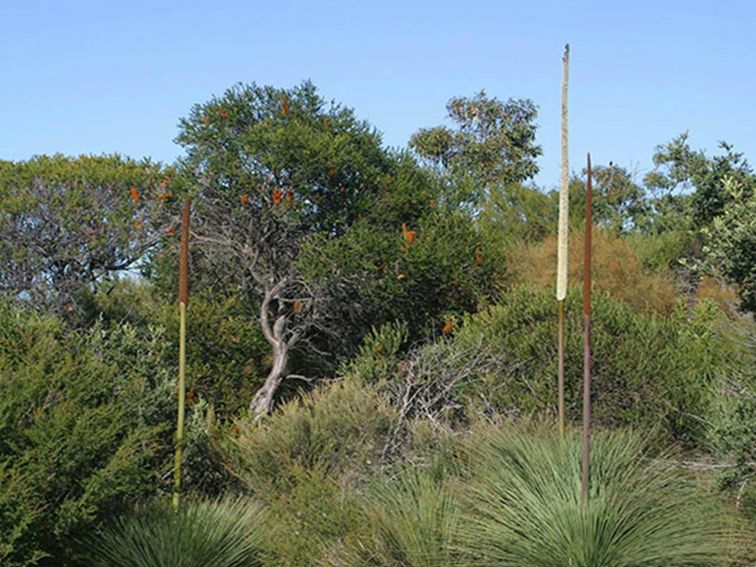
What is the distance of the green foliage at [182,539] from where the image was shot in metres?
9.27

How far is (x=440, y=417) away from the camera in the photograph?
14352mm

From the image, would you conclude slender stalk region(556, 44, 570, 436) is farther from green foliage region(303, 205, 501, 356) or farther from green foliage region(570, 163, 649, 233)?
green foliage region(570, 163, 649, 233)

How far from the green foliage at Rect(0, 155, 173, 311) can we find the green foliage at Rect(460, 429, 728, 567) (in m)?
12.2

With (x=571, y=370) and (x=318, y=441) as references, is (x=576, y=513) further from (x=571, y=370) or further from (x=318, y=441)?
(x=571, y=370)

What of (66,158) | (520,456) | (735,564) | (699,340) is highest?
(66,158)

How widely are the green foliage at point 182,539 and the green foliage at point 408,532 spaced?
1.30 meters

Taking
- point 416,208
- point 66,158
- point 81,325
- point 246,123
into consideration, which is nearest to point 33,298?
point 81,325

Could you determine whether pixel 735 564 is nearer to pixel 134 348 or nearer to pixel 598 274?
pixel 134 348

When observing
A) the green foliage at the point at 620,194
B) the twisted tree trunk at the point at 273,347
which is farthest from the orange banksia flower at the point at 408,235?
the green foliage at the point at 620,194

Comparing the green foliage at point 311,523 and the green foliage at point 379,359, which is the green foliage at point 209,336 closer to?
the green foliage at point 379,359

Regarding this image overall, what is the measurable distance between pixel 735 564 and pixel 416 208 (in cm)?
1284

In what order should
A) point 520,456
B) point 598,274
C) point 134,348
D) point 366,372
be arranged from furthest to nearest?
point 598,274, point 366,372, point 134,348, point 520,456

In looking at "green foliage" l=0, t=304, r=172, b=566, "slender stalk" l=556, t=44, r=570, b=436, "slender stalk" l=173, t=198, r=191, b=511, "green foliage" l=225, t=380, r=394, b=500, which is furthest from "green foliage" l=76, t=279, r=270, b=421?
"slender stalk" l=556, t=44, r=570, b=436

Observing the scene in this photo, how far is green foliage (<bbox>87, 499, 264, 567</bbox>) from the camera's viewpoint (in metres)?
9.27
